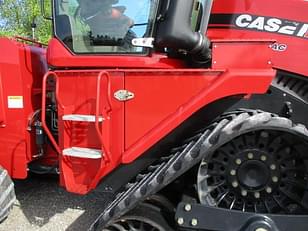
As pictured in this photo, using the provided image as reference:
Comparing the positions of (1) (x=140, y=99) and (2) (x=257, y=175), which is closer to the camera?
(2) (x=257, y=175)

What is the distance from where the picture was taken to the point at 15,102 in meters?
3.71

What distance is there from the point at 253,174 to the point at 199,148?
1.64ft

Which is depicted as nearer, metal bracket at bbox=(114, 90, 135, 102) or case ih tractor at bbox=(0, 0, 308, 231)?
case ih tractor at bbox=(0, 0, 308, 231)

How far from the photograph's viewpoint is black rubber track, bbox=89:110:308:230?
2635 millimetres

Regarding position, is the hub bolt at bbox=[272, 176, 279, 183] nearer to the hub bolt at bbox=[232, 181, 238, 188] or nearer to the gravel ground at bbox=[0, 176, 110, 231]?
the hub bolt at bbox=[232, 181, 238, 188]

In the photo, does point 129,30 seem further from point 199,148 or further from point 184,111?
point 199,148

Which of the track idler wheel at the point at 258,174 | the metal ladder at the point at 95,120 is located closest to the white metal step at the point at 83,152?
the metal ladder at the point at 95,120

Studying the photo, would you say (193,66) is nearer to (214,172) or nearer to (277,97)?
(277,97)

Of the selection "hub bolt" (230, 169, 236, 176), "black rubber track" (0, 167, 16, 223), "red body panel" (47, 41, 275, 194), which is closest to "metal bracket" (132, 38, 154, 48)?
"red body panel" (47, 41, 275, 194)

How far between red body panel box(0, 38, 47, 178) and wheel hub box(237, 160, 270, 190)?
1.94m

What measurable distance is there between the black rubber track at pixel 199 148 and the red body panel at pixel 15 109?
4.29 ft

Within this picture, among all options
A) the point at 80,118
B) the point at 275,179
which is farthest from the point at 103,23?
the point at 275,179

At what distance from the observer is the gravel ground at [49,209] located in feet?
12.6

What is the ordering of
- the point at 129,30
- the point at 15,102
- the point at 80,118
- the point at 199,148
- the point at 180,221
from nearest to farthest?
the point at 199,148 < the point at 180,221 < the point at 80,118 < the point at 129,30 < the point at 15,102
